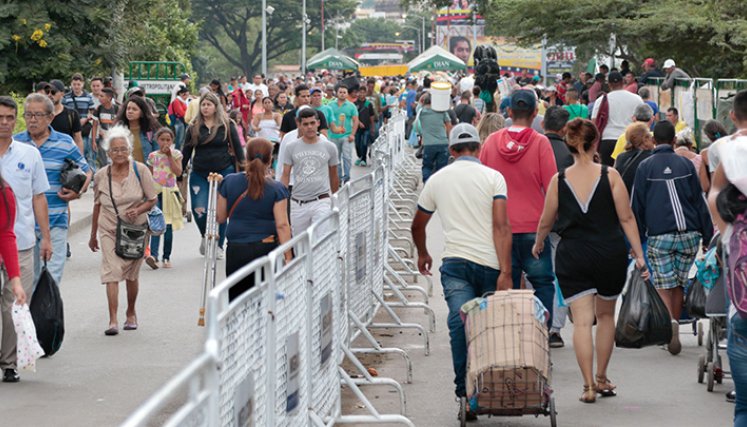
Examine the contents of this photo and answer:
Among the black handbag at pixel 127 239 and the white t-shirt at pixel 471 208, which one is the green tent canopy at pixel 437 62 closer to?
the black handbag at pixel 127 239

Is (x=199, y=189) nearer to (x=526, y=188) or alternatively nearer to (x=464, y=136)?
(x=526, y=188)

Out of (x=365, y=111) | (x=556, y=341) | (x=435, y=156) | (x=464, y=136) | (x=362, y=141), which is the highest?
(x=464, y=136)

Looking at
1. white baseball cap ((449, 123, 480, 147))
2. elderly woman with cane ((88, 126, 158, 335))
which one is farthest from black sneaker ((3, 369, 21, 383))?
white baseball cap ((449, 123, 480, 147))

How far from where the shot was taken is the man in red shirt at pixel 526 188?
358 inches

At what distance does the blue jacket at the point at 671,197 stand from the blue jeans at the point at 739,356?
3752 millimetres

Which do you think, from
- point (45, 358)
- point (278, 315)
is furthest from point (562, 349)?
point (278, 315)

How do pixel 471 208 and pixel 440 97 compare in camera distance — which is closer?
pixel 471 208

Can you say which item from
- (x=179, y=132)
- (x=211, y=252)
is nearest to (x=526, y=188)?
(x=211, y=252)

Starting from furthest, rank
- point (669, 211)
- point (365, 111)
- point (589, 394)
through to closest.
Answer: point (365, 111) < point (669, 211) < point (589, 394)

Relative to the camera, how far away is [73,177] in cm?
1034

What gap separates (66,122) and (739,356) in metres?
11.8

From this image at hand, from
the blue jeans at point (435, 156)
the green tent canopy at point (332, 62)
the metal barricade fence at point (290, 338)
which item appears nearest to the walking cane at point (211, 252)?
the metal barricade fence at point (290, 338)

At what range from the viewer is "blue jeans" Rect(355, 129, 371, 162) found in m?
27.3

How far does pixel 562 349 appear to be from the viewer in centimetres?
1037
